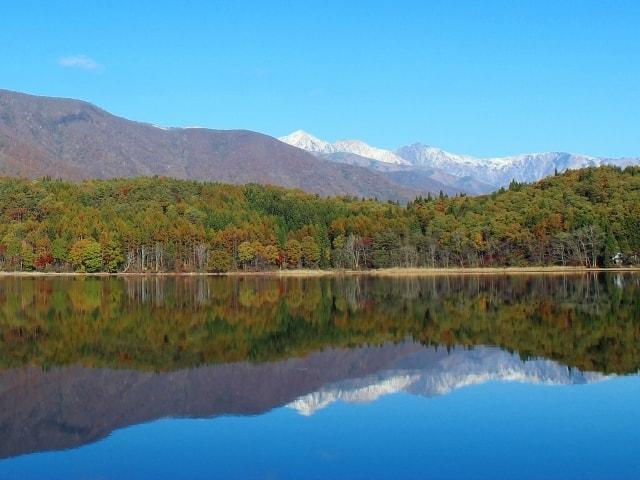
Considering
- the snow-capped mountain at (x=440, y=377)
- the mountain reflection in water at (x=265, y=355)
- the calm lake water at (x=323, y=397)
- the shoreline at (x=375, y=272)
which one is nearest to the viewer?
the calm lake water at (x=323, y=397)

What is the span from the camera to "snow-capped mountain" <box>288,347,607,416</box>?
22156 mm

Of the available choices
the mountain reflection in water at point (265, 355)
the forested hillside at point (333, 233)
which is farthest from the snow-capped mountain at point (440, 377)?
the forested hillside at point (333, 233)

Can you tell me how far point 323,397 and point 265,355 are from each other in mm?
7626

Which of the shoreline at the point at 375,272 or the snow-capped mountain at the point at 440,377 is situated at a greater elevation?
the snow-capped mountain at the point at 440,377

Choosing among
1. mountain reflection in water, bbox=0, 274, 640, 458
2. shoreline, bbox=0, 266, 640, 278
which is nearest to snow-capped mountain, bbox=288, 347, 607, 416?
mountain reflection in water, bbox=0, 274, 640, 458

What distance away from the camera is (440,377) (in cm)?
2464

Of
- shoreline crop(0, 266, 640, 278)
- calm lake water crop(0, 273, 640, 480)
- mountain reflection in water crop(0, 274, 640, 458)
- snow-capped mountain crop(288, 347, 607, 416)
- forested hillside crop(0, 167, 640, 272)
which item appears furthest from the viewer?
forested hillside crop(0, 167, 640, 272)

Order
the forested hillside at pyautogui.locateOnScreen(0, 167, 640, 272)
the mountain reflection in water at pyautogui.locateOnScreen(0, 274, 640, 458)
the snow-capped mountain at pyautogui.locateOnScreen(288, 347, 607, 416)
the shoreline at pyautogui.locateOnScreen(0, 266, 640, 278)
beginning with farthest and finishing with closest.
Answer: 1. the forested hillside at pyautogui.locateOnScreen(0, 167, 640, 272)
2. the shoreline at pyautogui.locateOnScreen(0, 266, 640, 278)
3. the snow-capped mountain at pyautogui.locateOnScreen(288, 347, 607, 416)
4. the mountain reflection in water at pyautogui.locateOnScreen(0, 274, 640, 458)

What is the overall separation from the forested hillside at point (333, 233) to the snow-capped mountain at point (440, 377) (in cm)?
9239

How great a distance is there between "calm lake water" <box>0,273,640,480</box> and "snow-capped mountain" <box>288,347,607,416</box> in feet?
0.26

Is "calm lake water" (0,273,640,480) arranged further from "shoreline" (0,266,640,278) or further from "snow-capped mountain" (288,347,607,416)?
"shoreline" (0,266,640,278)

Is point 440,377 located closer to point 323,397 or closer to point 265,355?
point 323,397

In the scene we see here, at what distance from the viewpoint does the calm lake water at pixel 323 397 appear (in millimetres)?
15633

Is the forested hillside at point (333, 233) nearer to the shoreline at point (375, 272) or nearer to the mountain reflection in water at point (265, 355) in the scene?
the shoreline at point (375, 272)
